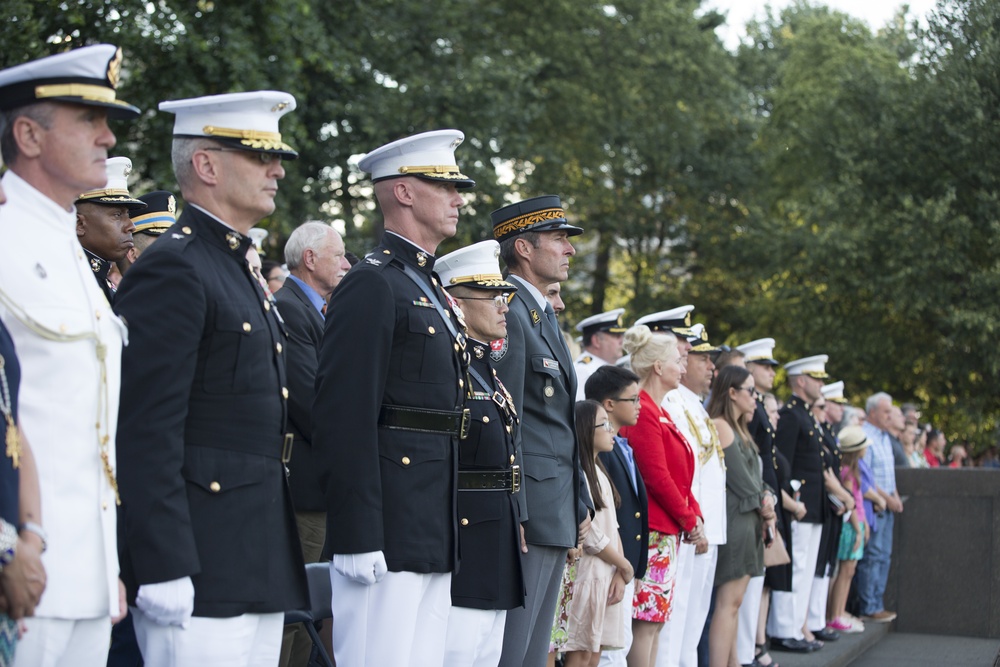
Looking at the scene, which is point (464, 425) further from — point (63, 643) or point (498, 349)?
point (63, 643)

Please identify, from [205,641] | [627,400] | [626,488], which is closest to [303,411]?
[627,400]

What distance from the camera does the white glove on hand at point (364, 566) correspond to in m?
4.26

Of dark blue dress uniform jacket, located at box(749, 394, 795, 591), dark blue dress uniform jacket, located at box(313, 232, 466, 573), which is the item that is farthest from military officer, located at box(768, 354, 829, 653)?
dark blue dress uniform jacket, located at box(313, 232, 466, 573)

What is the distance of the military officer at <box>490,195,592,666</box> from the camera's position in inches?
223

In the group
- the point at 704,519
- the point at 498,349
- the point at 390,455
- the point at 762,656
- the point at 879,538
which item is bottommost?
the point at 762,656

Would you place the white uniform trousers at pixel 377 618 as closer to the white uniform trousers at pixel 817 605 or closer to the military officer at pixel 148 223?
the military officer at pixel 148 223

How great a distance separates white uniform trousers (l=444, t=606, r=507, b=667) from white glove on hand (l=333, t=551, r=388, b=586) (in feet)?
2.54

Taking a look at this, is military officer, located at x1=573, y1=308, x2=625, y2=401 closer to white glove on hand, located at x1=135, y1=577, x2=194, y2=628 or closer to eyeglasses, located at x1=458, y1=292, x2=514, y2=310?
eyeglasses, located at x1=458, y1=292, x2=514, y2=310

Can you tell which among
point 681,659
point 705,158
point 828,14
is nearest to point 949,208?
point 705,158

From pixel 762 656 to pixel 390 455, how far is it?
6.40 metres

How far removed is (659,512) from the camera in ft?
25.8

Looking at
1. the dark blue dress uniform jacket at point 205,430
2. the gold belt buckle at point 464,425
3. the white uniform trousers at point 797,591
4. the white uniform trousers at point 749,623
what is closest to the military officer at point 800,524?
the white uniform trousers at point 797,591

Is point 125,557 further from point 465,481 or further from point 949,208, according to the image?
point 949,208

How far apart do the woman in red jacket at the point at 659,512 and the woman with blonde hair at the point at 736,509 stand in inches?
41.2
